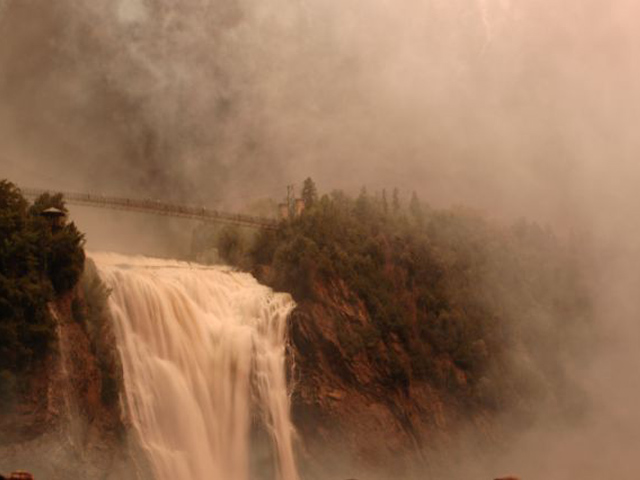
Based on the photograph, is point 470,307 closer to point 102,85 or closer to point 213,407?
point 213,407

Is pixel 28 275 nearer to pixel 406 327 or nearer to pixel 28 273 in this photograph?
pixel 28 273

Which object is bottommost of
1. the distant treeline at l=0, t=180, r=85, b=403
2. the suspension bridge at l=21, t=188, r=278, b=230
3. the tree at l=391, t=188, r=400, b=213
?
the distant treeline at l=0, t=180, r=85, b=403

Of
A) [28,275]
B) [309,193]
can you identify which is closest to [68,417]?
[28,275]

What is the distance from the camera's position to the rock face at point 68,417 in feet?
47.5

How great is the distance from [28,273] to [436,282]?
42.0 feet

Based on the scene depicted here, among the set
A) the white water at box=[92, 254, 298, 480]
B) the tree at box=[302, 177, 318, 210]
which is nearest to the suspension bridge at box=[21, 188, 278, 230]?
the tree at box=[302, 177, 318, 210]

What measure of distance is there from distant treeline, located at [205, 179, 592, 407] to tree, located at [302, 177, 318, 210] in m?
0.04

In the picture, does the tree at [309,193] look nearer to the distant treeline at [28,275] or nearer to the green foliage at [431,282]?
the green foliage at [431,282]

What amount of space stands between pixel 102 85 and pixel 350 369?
11836mm

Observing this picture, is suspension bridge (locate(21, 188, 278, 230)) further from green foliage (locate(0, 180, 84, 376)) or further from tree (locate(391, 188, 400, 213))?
green foliage (locate(0, 180, 84, 376))

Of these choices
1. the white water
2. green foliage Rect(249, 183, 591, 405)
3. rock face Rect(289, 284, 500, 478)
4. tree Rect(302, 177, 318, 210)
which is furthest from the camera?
tree Rect(302, 177, 318, 210)

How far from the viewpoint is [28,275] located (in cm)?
1557

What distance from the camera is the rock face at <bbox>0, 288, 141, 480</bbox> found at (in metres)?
14.5

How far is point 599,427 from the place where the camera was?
26.7 meters
